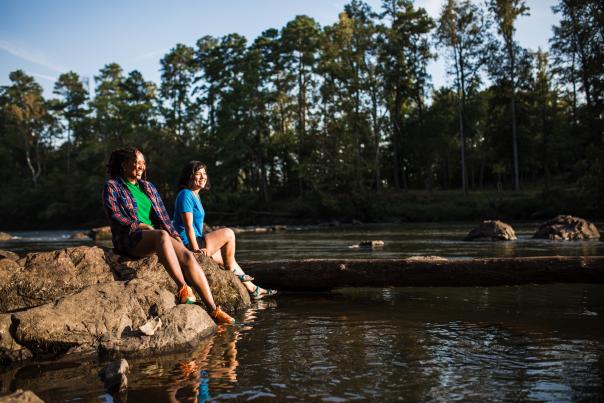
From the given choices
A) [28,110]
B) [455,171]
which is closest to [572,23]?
[455,171]

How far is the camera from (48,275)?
18.5ft

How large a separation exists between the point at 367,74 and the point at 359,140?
217 inches

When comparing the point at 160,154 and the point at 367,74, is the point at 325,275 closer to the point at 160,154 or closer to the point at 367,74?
the point at 367,74

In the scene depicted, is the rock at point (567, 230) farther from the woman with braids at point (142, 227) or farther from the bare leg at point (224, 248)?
the woman with braids at point (142, 227)

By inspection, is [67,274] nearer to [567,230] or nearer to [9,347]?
[9,347]

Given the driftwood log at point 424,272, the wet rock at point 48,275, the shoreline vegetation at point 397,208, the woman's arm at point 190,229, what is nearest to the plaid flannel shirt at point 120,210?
the wet rock at point 48,275

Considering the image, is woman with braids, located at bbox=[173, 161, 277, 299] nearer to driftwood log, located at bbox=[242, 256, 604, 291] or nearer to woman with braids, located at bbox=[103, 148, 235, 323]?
woman with braids, located at bbox=[103, 148, 235, 323]

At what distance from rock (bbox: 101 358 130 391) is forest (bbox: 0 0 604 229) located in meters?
32.1

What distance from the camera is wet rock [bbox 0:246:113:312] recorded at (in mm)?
5391

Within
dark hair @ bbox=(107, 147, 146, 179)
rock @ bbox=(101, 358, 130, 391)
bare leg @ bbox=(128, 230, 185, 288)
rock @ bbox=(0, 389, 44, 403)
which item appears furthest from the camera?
dark hair @ bbox=(107, 147, 146, 179)

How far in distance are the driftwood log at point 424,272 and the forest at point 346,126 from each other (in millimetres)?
27174

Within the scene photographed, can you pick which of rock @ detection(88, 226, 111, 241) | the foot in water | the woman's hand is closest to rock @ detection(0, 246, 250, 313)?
the woman's hand

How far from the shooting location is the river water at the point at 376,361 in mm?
3414

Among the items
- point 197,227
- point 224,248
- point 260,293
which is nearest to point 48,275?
point 197,227
